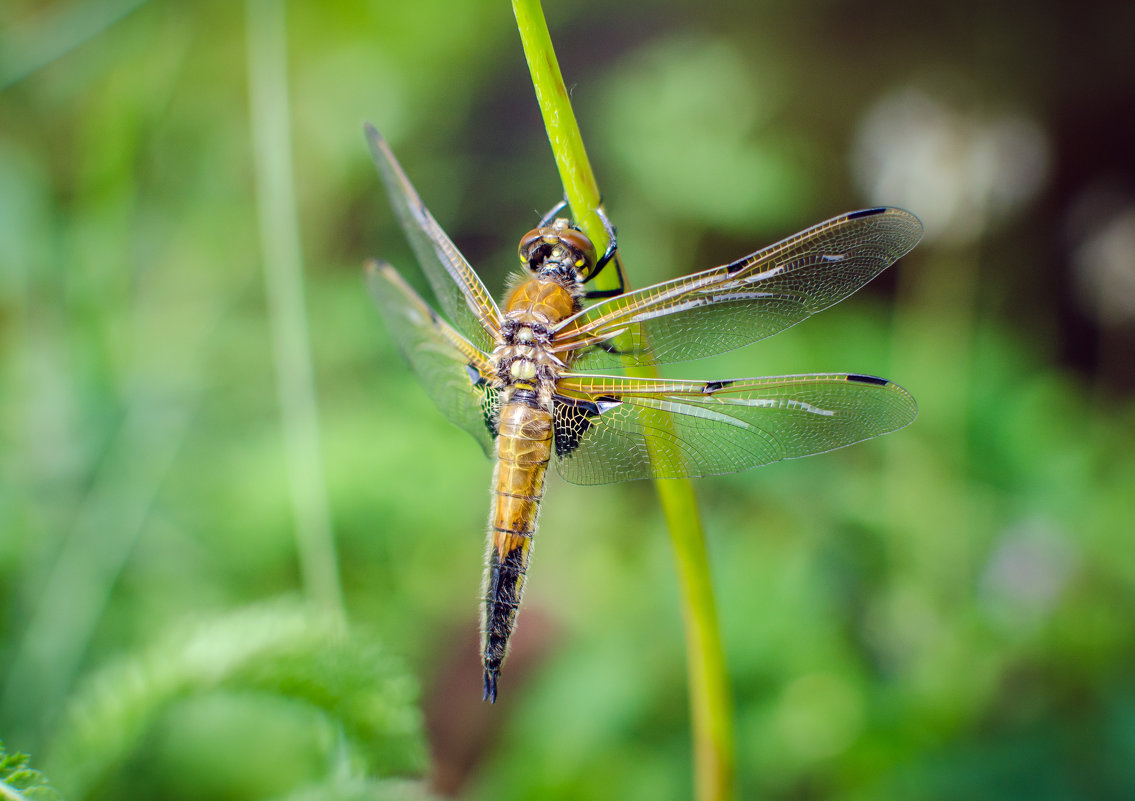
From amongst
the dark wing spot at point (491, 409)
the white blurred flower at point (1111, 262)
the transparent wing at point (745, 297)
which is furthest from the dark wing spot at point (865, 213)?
the white blurred flower at point (1111, 262)

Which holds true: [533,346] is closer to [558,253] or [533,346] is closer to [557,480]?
[558,253]

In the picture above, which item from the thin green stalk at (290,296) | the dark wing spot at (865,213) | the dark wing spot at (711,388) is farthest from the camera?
the thin green stalk at (290,296)

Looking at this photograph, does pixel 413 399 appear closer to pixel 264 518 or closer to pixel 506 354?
pixel 264 518

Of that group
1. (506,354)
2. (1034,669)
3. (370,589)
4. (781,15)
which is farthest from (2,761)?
(781,15)

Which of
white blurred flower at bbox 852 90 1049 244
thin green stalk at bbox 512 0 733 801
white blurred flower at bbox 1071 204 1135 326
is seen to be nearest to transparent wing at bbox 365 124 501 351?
thin green stalk at bbox 512 0 733 801

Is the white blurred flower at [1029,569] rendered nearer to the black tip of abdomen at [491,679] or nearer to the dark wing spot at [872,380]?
the dark wing spot at [872,380]

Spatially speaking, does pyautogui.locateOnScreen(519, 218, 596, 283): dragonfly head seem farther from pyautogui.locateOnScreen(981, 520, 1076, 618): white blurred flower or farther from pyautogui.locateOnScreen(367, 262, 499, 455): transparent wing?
pyautogui.locateOnScreen(981, 520, 1076, 618): white blurred flower
